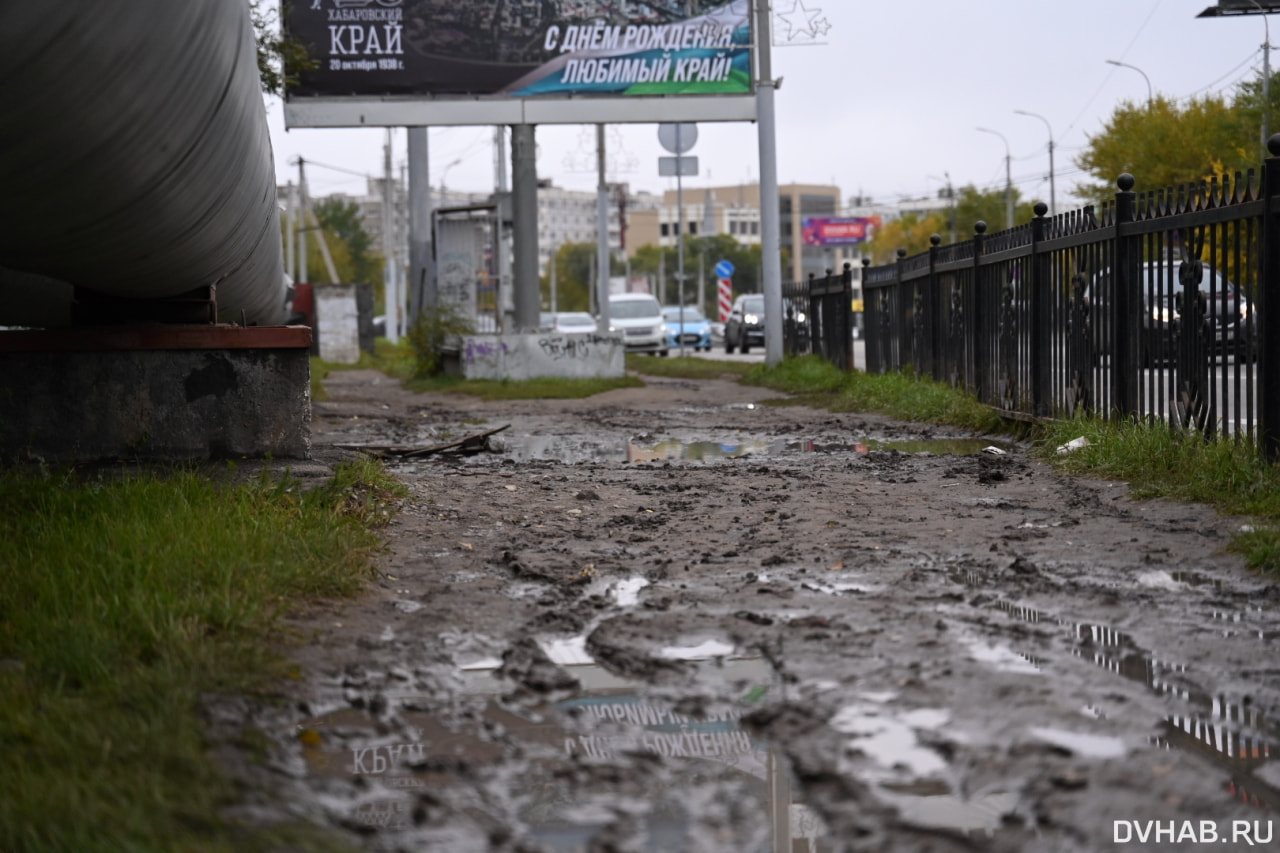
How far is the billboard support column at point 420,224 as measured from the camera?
25.1 m

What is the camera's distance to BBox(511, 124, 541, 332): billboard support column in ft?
71.7

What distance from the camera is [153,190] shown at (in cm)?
441

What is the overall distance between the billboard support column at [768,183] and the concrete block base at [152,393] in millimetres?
14218

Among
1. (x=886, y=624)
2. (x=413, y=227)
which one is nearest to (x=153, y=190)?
(x=886, y=624)

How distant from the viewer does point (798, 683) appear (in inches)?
145

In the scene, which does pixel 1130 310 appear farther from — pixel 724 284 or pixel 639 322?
pixel 639 322

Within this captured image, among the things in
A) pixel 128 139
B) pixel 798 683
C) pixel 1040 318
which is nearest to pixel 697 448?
pixel 1040 318

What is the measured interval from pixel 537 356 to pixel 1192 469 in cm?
1558

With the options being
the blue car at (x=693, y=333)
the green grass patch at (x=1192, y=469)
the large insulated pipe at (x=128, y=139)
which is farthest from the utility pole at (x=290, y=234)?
the large insulated pipe at (x=128, y=139)

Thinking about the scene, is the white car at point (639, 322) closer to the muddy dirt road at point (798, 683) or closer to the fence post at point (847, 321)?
the fence post at point (847, 321)

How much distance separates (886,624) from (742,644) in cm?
49

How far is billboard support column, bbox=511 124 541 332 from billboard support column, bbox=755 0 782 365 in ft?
12.1

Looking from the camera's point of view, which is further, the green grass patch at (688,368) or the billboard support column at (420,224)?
the billboard support column at (420,224)

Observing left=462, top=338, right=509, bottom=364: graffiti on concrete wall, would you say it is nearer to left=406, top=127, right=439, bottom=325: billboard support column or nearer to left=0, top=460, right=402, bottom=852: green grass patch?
left=406, top=127, right=439, bottom=325: billboard support column
